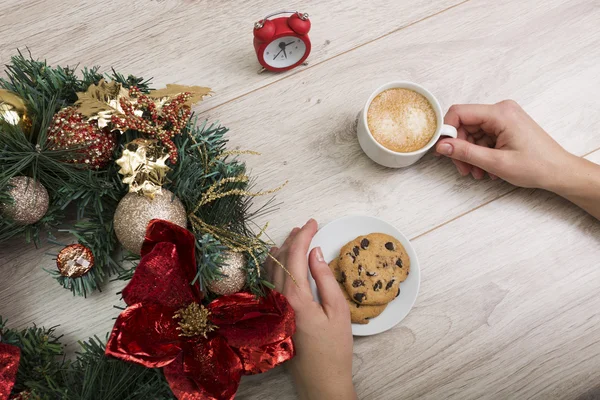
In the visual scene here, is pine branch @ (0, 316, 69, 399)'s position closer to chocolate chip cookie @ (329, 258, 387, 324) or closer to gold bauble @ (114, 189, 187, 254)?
gold bauble @ (114, 189, 187, 254)

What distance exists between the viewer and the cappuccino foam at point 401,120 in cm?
88

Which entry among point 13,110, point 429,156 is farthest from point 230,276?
point 429,156

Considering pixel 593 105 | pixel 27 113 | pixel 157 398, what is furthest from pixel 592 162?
pixel 27 113

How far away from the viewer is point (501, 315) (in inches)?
37.4

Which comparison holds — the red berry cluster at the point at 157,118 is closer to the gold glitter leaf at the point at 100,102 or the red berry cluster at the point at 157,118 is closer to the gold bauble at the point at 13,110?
the gold glitter leaf at the point at 100,102

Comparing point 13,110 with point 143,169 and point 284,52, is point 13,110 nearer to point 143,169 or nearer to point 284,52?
point 143,169

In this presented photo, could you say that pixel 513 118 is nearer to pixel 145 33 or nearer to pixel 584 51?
pixel 584 51

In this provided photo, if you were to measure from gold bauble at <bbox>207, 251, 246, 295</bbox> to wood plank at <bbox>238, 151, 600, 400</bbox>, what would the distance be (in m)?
0.34

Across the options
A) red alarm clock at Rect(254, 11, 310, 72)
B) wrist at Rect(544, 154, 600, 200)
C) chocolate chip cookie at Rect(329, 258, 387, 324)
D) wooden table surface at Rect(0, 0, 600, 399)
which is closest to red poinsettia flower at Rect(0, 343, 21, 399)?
wooden table surface at Rect(0, 0, 600, 399)

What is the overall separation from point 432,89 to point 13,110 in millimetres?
788

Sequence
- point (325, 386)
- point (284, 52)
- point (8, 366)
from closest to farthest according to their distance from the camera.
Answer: point (8, 366), point (325, 386), point (284, 52)

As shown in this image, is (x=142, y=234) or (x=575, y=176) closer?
(x=142, y=234)

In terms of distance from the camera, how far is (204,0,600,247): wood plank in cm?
96

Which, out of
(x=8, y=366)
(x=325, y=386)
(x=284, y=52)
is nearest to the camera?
(x=8, y=366)
